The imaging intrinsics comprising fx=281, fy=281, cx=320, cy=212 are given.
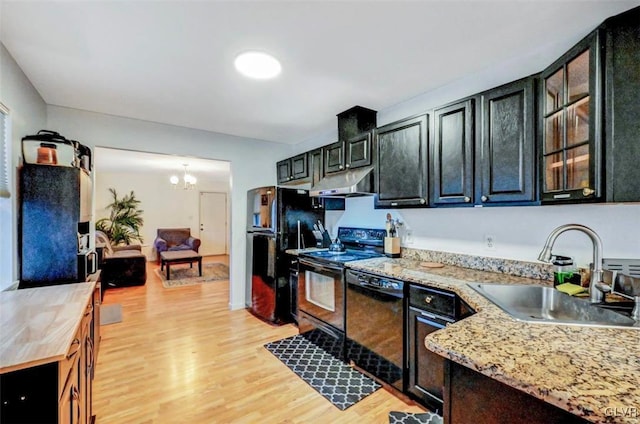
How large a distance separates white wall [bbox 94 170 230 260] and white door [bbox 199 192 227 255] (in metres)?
0.17

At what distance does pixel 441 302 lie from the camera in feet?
5.80

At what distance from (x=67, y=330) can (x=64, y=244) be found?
126 centimetres

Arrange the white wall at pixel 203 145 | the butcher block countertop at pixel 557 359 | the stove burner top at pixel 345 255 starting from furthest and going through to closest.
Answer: the white wall at pixel 203 145
the stove burner top at pixel 345 255
the butcher block countertop at pixel 557 359

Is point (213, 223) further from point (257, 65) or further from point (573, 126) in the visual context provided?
point (573, 126)

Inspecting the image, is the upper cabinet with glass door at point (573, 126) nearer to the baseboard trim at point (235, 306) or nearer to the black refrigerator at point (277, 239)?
the black refrigerator at point (277, 239)

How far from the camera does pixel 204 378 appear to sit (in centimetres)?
231

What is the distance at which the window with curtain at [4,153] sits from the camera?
6.22ft

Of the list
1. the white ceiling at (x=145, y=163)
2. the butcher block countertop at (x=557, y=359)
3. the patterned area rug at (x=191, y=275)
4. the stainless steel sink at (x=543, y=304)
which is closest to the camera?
the butcher block countertop at (x=557, y=359)

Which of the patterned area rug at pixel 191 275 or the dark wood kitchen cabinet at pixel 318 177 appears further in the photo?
the patterned area rug at pixel 191 275

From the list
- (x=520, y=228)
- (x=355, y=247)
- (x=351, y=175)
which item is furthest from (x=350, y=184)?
(x=520, y=228)

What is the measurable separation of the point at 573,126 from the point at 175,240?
797 cm

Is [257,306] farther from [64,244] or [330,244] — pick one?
[64,244]

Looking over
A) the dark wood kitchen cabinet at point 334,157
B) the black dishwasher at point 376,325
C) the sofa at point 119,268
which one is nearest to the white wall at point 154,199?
the sofa at point 119,268

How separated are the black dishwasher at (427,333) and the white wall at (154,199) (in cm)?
744
